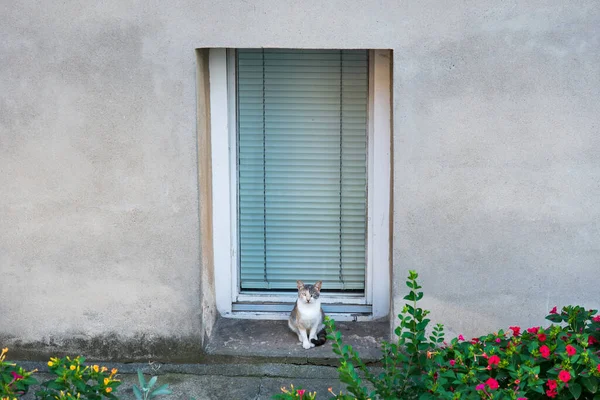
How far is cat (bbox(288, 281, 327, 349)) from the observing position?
493 centimetres

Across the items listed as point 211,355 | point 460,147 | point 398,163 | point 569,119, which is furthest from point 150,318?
point 569,119

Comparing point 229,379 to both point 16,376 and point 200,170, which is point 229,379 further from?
point 16,376

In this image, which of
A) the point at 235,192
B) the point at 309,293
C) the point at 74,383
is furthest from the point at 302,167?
the point at 74,383

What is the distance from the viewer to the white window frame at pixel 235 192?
5055mm

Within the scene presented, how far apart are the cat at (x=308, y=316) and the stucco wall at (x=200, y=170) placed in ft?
1.65

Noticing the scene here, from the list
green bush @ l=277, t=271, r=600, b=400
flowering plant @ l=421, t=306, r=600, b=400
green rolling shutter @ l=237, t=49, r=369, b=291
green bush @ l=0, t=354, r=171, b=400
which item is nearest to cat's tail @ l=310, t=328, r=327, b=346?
green rolling shutter @ l=237, t=49, r=369, b=291

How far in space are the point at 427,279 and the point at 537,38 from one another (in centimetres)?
158

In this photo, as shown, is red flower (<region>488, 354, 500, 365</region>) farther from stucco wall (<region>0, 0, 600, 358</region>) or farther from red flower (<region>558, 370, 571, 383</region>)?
stucco wall (<region>0, 0, 600, 358</region>)

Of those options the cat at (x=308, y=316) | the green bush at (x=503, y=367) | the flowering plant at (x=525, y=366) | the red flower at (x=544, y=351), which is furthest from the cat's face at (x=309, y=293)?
the red flower at (x=544, y=351)

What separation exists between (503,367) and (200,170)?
2.29m

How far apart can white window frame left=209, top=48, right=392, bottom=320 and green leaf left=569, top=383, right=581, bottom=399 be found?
82.8 inches

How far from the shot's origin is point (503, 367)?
11.1 ft

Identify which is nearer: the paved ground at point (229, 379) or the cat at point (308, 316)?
the paved ground at point (229, 379)

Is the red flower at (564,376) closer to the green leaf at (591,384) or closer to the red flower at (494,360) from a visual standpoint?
the green leaf at (591,384)
